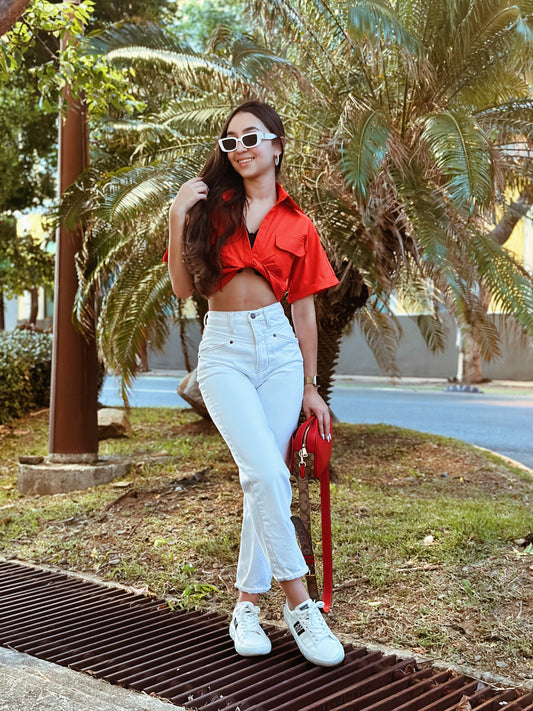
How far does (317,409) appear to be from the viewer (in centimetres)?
334

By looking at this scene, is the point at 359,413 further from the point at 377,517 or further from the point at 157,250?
the point at 377,517

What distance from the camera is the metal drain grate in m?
2.88

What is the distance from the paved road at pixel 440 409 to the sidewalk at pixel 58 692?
232 inches

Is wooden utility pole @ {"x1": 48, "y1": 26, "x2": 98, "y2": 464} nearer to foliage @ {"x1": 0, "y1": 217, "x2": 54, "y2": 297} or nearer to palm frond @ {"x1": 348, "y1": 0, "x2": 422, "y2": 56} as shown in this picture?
palm frond @ {"x1": 348, "y1": 0, "x2": 422, "y2": 56}

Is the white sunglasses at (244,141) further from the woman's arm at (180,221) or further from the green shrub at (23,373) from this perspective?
the green shrub at (23,373)

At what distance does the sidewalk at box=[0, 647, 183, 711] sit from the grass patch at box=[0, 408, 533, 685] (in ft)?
3.35

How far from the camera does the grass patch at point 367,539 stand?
3730mm

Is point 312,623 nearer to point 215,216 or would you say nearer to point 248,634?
point 248,634

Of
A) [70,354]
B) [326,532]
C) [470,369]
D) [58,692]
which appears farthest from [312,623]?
[470,369]

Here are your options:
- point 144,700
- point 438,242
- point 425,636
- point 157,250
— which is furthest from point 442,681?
point 157,250

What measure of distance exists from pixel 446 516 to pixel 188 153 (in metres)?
3.83

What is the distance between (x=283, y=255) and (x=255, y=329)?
0.33 meters

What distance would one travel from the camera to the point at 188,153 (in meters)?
7.27

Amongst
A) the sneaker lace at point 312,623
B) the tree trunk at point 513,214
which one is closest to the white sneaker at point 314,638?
the sneaker lace at point 312,623
